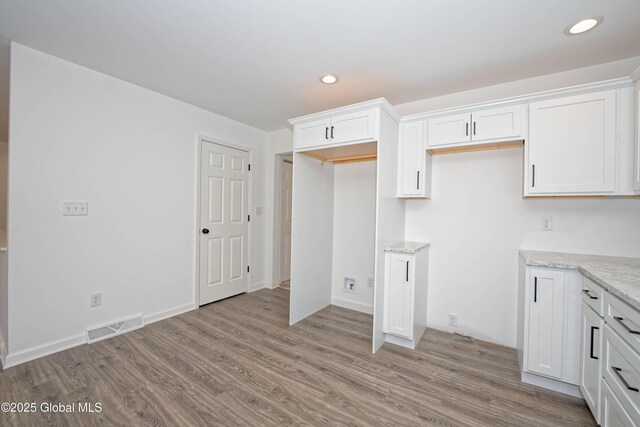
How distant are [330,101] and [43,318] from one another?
11.2 feet

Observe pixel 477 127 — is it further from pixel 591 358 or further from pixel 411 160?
pixel 591 358

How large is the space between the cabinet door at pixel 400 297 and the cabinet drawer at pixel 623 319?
1227 millimetres

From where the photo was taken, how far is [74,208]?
7.84 feet

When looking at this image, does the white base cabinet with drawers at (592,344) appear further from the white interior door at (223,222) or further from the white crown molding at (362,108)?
the white interior door at (223,222)

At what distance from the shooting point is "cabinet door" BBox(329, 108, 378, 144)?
2.39m

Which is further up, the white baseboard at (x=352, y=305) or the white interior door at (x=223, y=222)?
the white interior door at (x=223, y=222)

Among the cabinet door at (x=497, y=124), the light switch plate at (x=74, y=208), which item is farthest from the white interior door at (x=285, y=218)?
the cabinet door at (x=497, y=124)

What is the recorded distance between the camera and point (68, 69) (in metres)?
2.34

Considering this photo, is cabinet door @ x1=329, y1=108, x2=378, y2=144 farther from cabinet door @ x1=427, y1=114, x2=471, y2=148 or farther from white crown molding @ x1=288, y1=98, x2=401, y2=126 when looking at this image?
cabinet door @ x1=427, y1=114, x2=471, y2=148

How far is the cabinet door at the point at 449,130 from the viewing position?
2.39 m

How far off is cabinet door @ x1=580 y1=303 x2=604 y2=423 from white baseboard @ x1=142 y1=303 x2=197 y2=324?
3.67 meters

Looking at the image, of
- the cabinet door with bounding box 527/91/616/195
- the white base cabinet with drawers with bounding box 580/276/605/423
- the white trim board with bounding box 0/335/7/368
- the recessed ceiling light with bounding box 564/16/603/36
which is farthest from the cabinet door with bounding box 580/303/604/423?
the white trim board with bounding box 0/335/7/368

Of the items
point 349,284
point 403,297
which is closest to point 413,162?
point 403,297

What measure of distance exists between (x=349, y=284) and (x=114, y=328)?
8.55 ft
